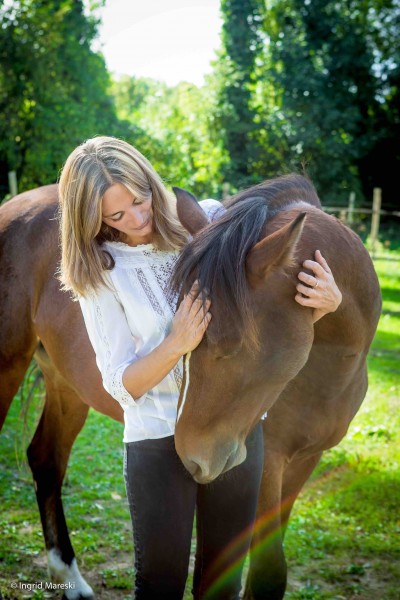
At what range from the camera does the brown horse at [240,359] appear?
1.63m

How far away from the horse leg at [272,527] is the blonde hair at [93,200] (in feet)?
3.48

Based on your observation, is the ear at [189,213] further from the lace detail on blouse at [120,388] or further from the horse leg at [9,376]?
the horse leg at [9,376]

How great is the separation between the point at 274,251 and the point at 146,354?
50cm

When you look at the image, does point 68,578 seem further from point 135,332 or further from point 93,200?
point 93,200

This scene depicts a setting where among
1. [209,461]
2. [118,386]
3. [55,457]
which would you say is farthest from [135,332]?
[55,457]

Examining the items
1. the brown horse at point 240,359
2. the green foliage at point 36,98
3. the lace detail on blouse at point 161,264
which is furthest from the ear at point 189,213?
the green foliage at point 36,98

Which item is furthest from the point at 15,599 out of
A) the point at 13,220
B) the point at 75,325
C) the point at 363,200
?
the point at 363,200

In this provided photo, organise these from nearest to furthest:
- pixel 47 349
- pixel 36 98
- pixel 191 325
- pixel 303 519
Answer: pixel 191 325 < pixel 47 349 < pixel 303 519 < pixel 36 98

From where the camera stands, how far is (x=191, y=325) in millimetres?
1587

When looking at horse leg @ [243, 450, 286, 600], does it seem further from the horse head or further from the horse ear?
the horse ear

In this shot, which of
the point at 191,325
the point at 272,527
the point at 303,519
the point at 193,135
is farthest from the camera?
the point at 193,135

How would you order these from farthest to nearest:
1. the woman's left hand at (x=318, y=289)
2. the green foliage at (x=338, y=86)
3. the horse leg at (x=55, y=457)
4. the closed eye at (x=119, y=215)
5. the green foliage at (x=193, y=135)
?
1. the green foliage at (x=338, y=86)
2. the green foliage at (x=193, y=135)
3. the horse leg at (x=55, y=457)
4. the closed eye at (x=119, y=215)
5. the woman's left hand at (x=318, y=289)

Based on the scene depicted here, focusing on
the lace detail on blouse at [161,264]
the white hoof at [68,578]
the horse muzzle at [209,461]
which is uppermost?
the lace detail on blouse at [161,264]

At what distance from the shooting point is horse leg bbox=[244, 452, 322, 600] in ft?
7.86
